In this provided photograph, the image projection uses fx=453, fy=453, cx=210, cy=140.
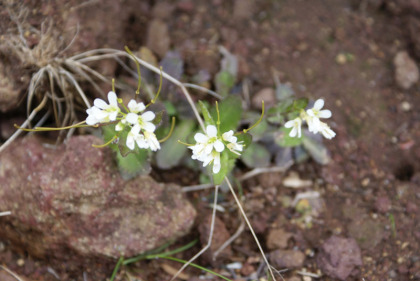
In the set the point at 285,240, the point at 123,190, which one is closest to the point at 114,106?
the point at 123,190

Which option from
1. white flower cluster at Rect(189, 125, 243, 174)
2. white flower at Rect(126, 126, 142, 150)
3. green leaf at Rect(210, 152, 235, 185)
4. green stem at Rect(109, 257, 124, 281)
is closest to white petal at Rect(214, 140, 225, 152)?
white flower cluster at Rect(189, 125, 243, 174)

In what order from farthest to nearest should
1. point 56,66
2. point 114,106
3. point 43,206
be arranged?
point 56,66, point 43,206, point 114,106

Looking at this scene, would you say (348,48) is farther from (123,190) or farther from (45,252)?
(45,252)

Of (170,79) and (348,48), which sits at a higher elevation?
(170,79)

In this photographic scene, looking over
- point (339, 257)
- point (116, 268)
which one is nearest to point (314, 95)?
point (339, 257)

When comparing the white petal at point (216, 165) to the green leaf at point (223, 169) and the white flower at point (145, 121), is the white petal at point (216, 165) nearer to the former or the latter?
the green leaf at point (223, 169)

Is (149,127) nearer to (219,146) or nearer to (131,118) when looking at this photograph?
(131,118)

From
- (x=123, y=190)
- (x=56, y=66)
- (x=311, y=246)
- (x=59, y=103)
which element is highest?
(x=56, y=66)

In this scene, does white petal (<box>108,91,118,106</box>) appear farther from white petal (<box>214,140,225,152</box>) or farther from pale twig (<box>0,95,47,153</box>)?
pale twig (<box>0,95,47,153</box>)

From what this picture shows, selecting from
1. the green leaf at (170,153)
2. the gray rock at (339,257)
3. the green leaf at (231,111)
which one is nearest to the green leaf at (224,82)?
the green leaf at (231,111)
